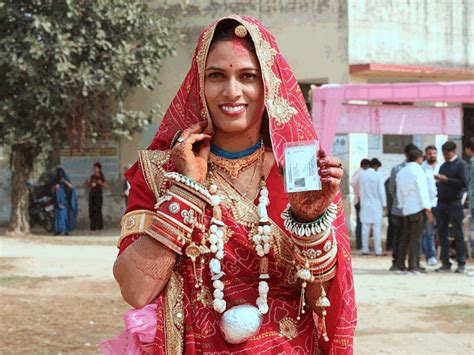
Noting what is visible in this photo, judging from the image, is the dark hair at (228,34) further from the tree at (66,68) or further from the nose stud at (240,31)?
the tree at (66,68)

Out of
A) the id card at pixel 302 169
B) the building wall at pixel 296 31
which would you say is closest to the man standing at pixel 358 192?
the building wall at pixel 296 31

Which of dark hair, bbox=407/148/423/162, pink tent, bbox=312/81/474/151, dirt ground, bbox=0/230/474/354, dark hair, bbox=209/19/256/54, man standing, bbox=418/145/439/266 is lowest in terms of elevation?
dirt ground, bbox=0/230/474/354

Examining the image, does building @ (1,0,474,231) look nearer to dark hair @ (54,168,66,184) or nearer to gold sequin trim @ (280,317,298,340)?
dark hair @ (54,168,66,184)

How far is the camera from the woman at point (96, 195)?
19.6m

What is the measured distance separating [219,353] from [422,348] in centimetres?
505

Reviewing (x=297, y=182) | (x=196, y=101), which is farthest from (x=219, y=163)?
(x=297, y=182)

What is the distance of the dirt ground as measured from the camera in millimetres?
7332

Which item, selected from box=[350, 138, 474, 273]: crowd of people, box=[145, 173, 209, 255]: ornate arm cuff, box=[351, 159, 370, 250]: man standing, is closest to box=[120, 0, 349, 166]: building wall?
box=[351, 159, 370, 250]: man standing

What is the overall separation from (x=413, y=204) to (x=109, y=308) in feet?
15.2

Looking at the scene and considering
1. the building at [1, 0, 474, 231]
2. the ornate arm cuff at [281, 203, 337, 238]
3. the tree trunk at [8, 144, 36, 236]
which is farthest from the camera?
the tree trunk at [8, 144, 36, 236]

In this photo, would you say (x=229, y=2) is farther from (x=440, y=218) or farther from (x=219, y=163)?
(x=219, y=163)

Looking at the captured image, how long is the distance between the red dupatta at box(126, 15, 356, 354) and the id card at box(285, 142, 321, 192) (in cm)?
25

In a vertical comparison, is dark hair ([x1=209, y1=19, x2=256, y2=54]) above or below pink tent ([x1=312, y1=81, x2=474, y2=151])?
below

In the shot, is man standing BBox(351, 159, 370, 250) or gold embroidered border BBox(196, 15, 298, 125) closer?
gold embroidered border BBox(196, 15, 298, 125)
